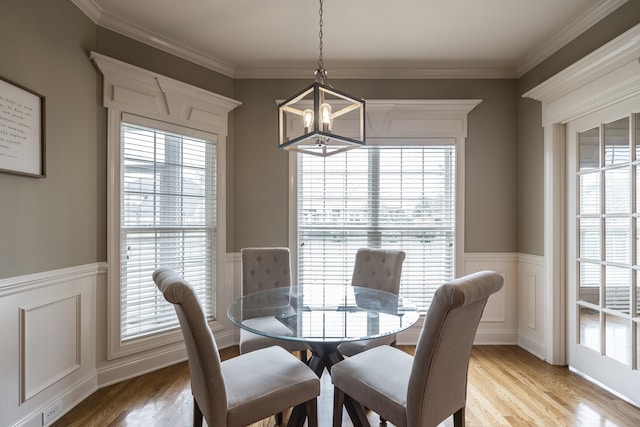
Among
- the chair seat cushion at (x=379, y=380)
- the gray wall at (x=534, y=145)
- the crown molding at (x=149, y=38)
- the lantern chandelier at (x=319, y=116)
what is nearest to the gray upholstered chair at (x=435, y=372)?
the chair seat cushion at (x=379, y=380)

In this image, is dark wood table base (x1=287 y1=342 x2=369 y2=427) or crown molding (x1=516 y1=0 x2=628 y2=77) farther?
crown molding (x1=516 y1=0 x2=628 y2=77)

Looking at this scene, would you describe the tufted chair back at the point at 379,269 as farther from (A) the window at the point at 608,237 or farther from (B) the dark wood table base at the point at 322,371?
(A) the window at the point at 608,237

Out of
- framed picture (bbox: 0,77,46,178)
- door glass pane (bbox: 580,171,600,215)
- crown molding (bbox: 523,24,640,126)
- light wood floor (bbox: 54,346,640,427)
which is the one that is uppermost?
crown molding (bbox: 523,24,640,126)

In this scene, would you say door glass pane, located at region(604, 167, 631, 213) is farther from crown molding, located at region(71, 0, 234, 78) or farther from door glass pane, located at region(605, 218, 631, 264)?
crown molding, located at region(71, 0, 234, 78)

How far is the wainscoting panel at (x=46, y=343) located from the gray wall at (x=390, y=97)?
54.8 inches

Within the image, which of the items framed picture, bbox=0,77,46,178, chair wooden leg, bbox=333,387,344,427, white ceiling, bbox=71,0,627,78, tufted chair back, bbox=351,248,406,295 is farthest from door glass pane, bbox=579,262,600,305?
framed picture, bbox=0,77,46,178

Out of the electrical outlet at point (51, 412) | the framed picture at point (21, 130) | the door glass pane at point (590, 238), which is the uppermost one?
the framed picture at point (21, 130)

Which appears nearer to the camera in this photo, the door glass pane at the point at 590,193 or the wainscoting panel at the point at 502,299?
the door glass pane at the point at 590,193

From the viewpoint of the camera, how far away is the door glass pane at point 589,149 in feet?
8.19

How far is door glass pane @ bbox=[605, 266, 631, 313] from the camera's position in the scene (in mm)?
2252

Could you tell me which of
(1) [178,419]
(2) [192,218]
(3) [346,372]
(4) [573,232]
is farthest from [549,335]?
(2) [192,218]

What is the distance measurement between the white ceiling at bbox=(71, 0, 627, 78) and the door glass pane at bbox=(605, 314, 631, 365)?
7.16 ft

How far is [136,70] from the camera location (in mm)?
2568

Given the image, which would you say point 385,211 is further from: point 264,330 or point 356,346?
point 264,330
